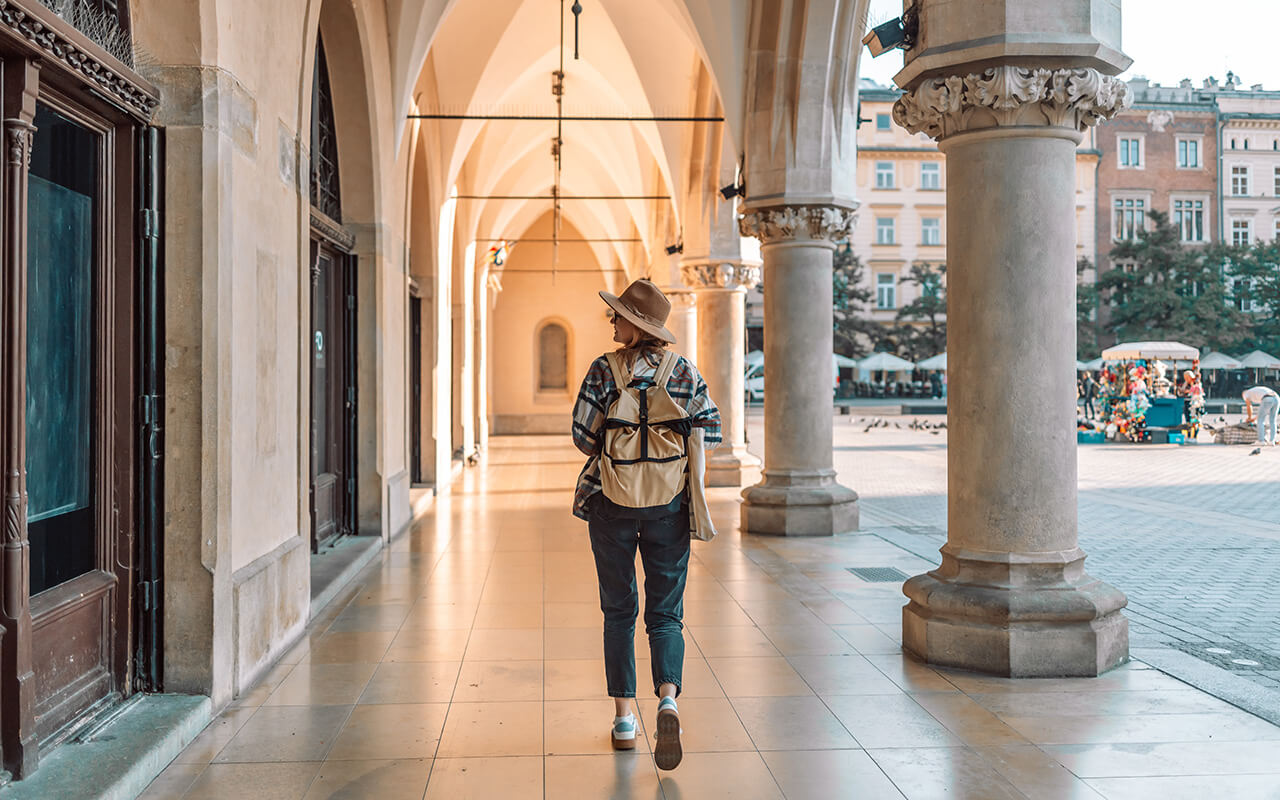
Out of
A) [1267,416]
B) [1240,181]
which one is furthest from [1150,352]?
[1240,181]

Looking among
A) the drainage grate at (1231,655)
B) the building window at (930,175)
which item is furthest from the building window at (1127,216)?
the drainage grate at (1231,655)

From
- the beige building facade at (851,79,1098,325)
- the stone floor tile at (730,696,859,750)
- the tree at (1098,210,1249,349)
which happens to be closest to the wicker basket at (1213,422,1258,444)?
the tree at (1098,210,1249,349)

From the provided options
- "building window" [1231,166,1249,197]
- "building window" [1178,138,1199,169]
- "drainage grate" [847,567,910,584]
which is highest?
"building window" [1178,138,1199,169]

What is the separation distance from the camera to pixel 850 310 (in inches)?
1866

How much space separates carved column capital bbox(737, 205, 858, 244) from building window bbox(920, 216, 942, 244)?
4373cm

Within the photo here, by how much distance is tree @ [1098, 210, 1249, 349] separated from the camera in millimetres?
42000

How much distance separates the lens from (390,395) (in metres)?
9.94

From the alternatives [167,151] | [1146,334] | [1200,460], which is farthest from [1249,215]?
[167,151]

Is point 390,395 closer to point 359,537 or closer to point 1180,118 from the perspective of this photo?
point 359,537

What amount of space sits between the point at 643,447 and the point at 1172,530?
8230 millimetres

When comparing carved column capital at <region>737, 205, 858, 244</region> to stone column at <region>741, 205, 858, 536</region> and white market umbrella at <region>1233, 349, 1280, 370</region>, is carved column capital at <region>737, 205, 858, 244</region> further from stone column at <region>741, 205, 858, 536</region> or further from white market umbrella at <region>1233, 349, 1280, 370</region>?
white market umbrella at <region>1233, 349, 1280, 370</region>

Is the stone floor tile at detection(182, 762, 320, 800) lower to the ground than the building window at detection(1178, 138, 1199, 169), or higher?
lower

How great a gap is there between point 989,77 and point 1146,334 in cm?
4209

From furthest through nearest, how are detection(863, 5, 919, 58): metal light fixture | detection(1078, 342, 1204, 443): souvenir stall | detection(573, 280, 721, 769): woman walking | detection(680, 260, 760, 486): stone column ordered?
detection(1078, 342, 1204, 443): souvenir stall
detection(680, 260, 760, 486): stone column
detection(863, 5, 919, 58): metal light fixture
detection(573, 280, 721, 769): woman walking
